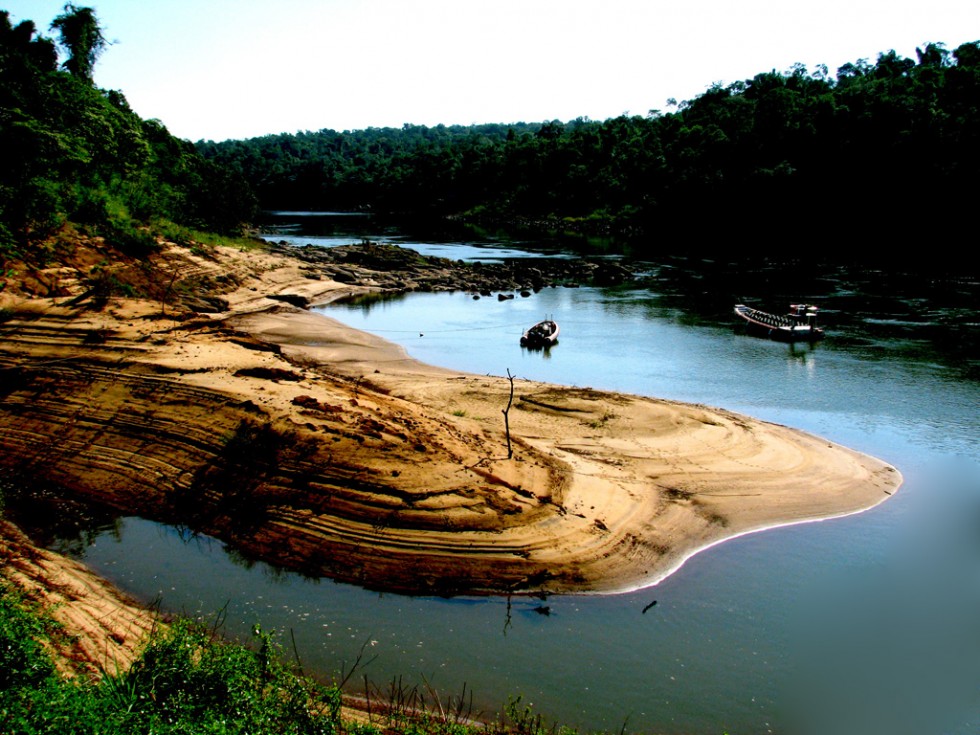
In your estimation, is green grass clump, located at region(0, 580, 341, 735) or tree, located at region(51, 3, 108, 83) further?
tree, located at region(51, 3, 108, 83)

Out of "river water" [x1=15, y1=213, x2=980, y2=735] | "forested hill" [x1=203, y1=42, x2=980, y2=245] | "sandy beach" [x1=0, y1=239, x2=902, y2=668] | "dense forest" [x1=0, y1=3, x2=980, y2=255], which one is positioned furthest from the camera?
"forested hill" [x1=203, y1=42, x2=980, y2=245]

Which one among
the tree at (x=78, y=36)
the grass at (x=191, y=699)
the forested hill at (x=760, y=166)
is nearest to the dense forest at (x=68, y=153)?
the tree at (x=78, y=36)

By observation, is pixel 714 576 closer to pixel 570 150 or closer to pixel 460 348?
pixel 460 348

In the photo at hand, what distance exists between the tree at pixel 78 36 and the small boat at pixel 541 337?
3952 cm

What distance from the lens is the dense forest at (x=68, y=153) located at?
34531 mm

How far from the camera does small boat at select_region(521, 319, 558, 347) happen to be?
43.0 metres

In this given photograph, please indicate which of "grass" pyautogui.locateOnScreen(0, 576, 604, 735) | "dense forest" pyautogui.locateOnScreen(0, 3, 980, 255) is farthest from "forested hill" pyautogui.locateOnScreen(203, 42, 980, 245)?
"grass" pyautogui.locateOnScreen(0, 576, 604, 735)

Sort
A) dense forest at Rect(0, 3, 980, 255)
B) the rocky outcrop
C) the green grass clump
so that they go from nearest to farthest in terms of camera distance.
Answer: the green grass clump → dense forest at Rect(0, 3, 980, 255) → the rocky outcrop

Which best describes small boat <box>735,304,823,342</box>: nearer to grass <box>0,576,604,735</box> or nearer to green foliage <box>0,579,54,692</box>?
grass <box>0,576,604,735</box>

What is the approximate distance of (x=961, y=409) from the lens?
103 ft

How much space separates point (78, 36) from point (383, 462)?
176 ft

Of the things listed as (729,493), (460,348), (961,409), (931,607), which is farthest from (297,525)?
(961,409)

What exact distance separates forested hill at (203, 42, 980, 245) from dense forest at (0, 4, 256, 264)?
223ft

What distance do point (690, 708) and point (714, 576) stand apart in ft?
16.2
